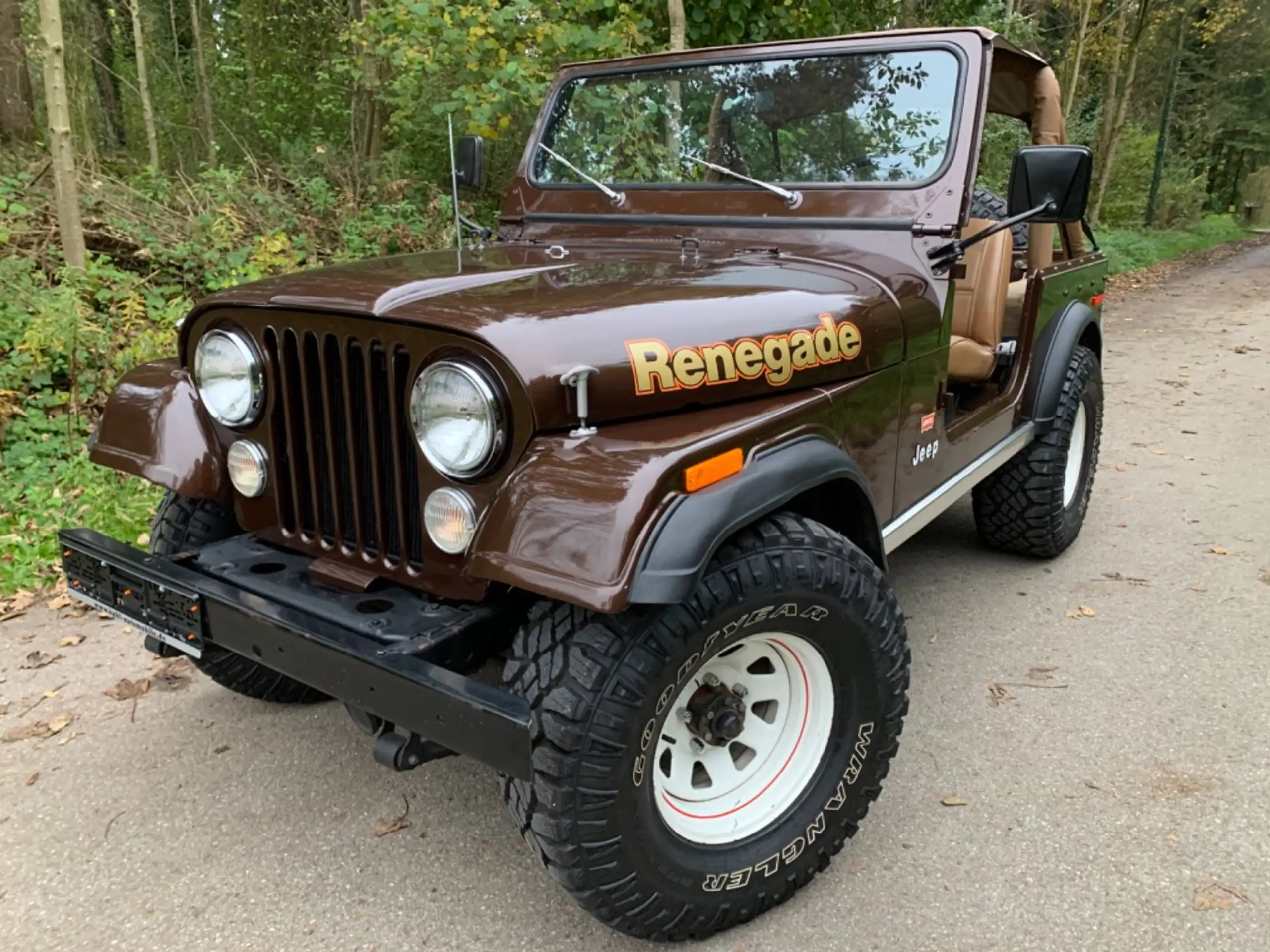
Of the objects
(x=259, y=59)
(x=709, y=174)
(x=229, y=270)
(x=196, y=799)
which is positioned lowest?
(x=196, y=799)

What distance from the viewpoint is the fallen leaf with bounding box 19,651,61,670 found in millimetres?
3324

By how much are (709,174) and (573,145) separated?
1.92ft

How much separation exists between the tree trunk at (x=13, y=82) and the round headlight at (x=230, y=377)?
22.4ft

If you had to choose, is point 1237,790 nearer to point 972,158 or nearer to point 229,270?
point 972,158

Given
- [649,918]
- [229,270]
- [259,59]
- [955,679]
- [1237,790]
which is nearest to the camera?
[649,918]

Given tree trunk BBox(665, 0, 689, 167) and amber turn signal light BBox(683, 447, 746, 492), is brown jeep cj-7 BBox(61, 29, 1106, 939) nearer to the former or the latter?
amber turn signal light BBox(683, 447, 746, 492)

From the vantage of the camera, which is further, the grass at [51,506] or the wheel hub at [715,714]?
the grass at [51,506]

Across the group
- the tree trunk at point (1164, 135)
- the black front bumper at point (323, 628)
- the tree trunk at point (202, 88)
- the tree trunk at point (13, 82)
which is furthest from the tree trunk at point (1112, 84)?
the black front bumper at point (323, 628)

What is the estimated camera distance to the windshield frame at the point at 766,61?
2.86 metres

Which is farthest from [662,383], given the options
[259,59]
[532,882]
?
[259,59]

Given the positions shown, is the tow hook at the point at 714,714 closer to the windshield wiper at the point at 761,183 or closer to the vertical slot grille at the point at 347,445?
the vertical slot grille at the point at 347,445

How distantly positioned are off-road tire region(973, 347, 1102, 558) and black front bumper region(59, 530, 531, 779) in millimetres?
2651

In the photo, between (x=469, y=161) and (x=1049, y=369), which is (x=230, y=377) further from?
(x=1049, y=369)

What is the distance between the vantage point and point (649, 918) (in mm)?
1940
